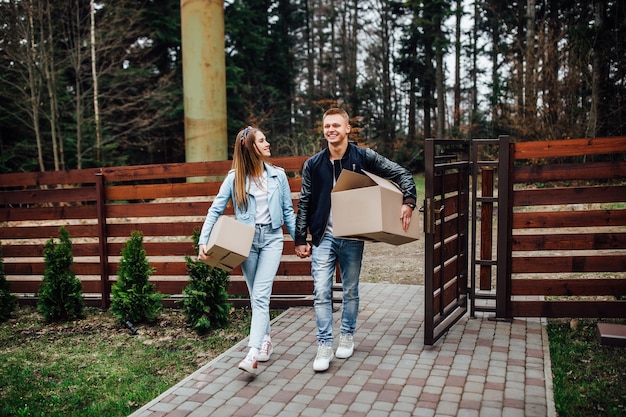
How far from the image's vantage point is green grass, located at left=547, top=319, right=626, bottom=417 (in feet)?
11.9

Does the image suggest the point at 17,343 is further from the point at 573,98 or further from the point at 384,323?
the point at 573,98

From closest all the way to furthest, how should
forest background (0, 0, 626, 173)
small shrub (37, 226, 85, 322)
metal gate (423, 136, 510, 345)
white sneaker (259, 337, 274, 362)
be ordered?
1. white sneaker (259, 337, 274, 362)
2. metal gate (423, 136, 510, 345)
3. small shrub (37, 226, 85, 322)
4. forest background (0, 0, 626, 173)

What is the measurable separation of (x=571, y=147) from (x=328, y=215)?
2.65 m

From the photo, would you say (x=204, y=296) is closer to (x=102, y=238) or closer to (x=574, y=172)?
(x=102, y=238)

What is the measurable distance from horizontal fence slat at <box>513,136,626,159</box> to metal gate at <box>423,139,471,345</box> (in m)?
0.58

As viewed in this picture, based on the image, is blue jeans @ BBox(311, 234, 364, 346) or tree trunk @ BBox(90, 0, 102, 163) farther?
tree trunk @ BBox(90, 0, 102, 163)

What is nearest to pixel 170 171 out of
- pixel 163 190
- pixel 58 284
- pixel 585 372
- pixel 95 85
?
pixel 163 190

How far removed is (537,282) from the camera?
5.46m

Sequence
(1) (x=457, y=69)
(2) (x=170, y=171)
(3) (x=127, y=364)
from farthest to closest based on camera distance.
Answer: (1) (x=457, y=69) → (2) (x=170, y=171) → (3) (x=127, y=364)

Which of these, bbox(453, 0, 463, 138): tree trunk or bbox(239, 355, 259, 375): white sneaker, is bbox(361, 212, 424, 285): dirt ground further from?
bbox(453, 0, 463, 138): tree trunk

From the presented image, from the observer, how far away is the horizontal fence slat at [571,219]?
5.22 metres

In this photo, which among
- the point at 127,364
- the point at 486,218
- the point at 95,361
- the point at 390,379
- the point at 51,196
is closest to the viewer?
the point at 390,379

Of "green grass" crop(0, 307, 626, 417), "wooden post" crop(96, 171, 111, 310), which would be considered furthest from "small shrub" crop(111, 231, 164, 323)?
"wooden post" crop(96, 171, 111, 310)

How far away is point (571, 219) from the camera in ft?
17.5
